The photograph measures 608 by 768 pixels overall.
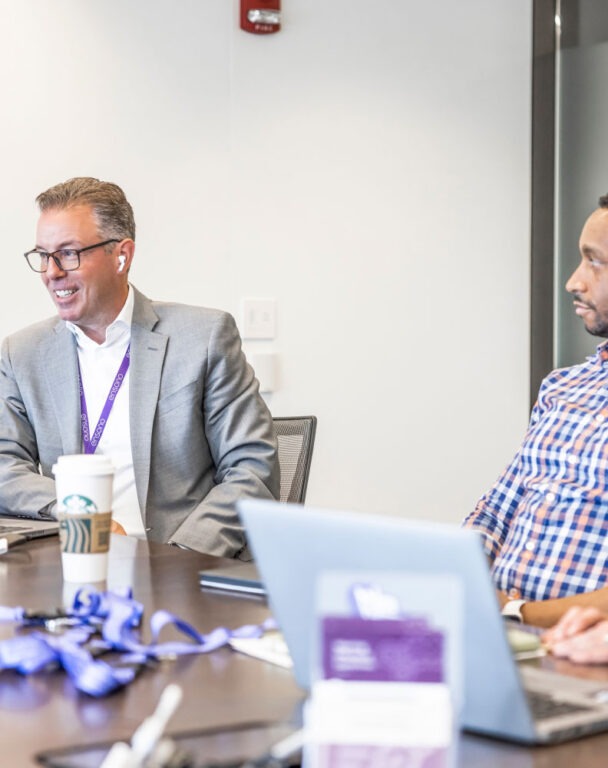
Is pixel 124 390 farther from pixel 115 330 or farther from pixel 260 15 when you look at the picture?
pixel 260 15

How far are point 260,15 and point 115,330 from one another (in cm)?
168

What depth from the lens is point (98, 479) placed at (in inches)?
61.6

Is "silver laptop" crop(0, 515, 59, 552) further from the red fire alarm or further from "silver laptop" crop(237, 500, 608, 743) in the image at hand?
the red fire alarm

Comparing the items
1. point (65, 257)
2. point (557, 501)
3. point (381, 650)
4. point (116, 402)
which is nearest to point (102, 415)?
point (116, 402)

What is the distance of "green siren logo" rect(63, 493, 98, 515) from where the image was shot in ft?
5.13

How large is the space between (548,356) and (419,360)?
59cm

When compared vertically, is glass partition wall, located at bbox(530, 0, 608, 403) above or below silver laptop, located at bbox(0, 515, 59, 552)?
above

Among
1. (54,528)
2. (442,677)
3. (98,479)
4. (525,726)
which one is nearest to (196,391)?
(54,528)

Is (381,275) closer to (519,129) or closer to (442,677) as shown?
(519,129)

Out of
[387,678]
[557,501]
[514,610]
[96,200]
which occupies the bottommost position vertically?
[514,610]

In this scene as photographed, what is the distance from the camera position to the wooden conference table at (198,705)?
956 mm

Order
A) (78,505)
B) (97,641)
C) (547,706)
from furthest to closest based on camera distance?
1. (78,505)
2. (97,641)
3. (547,706)

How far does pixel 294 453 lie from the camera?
9.12ft

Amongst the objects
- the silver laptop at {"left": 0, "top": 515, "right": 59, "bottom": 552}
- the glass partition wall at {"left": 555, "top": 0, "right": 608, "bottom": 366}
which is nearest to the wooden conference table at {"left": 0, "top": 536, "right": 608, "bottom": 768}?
the silver laptop at {"left": 0, "top": 515, "right": 59, "bottom": 552}
